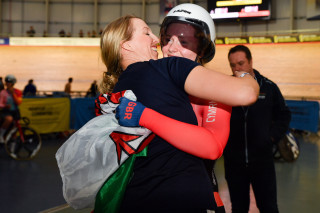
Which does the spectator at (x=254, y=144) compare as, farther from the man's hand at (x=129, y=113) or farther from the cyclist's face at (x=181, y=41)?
the man's hand at (x=129, y=113)

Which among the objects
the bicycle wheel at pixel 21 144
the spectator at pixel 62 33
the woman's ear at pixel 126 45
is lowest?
the bicycle wheel at pixel 21 144

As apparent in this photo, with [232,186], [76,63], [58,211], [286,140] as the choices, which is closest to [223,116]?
[232,186]

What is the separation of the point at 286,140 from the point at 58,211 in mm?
5253

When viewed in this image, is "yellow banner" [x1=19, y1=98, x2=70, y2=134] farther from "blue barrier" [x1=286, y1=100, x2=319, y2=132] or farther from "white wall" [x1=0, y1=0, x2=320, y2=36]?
"white wall" [x1=0, y1=0, x2=320, y2=36]

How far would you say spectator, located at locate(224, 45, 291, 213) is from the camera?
112 inches

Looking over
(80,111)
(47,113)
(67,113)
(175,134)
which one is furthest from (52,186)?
(67,113)

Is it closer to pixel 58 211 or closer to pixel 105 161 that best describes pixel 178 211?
pixel 105 161

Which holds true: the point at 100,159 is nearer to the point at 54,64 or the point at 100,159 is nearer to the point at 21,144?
the point at 21,144

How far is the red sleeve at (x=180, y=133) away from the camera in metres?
1.18

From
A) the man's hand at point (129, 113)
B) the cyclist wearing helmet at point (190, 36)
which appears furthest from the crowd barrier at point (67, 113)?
the man's hand at point (129, 113)

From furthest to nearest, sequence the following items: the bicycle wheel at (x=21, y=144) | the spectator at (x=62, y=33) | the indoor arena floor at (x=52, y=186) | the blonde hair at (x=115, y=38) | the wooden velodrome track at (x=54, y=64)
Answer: the spectator at (x=62, y=33)
the wooden velodrome track at (x=54, y=64)
the bicycle wheel at (x=21, y=144)
the indoor arena floor at (x=52, y=186)
the blonde hair at (x=115, y=38)

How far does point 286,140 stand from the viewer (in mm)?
7418

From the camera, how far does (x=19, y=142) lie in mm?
7262

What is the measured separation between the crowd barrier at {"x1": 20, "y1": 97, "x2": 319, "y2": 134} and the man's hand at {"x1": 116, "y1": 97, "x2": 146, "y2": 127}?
349 inches
